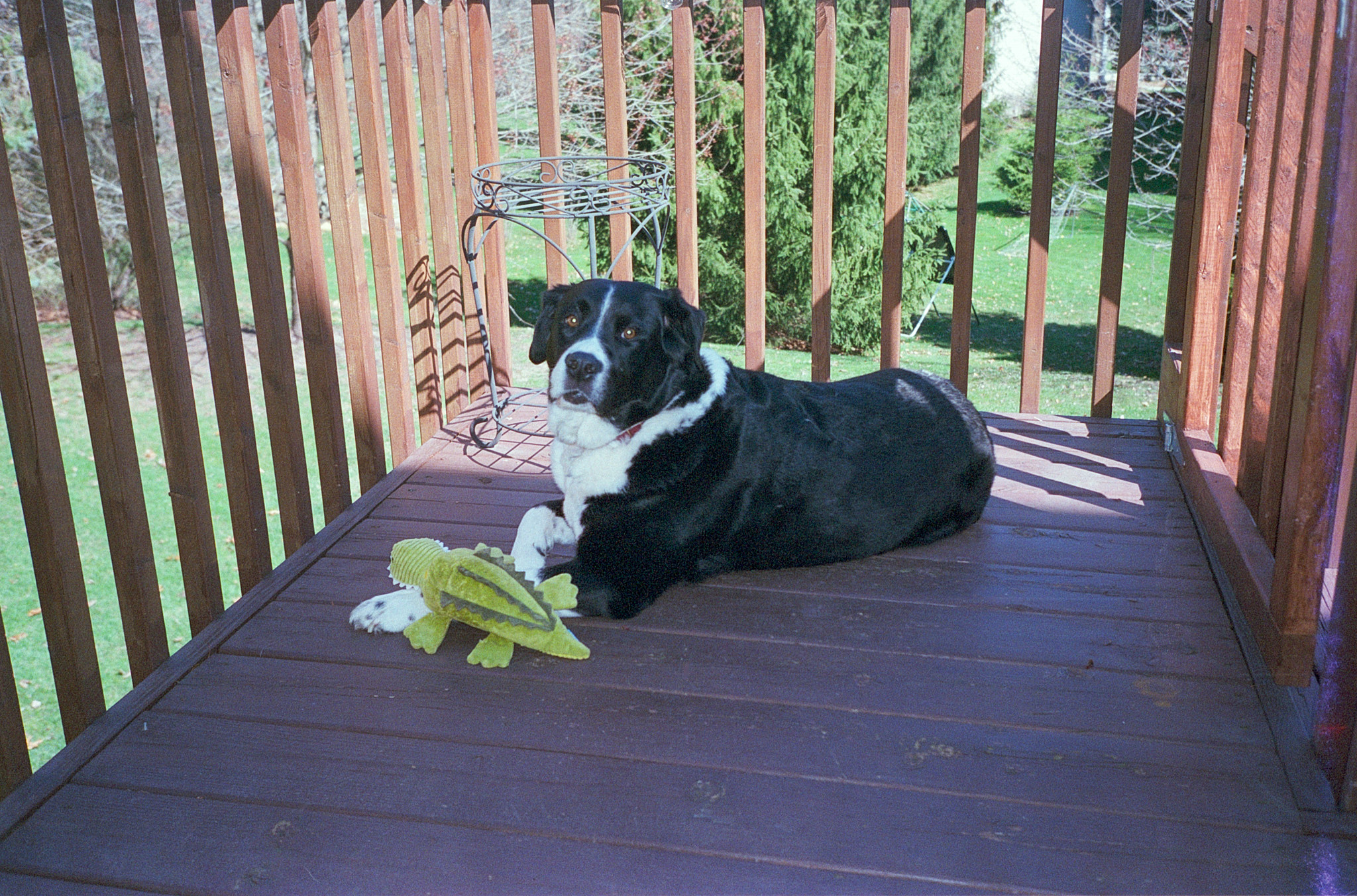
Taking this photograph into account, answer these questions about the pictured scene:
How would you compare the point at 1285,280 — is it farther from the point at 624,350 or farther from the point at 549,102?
the point at 549,102

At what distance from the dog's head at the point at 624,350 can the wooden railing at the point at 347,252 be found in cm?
70

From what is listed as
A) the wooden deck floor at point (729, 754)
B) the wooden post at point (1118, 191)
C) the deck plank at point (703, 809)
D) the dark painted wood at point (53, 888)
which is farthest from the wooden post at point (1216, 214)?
the dark painted wood at point (53, 888)

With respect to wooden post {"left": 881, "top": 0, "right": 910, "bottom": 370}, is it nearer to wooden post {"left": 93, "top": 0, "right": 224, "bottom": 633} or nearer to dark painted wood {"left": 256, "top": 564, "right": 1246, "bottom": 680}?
dark painted wood {"left": 256, "top": 564, "right": 1246, "bottom": 680}

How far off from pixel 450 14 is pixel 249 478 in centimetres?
182

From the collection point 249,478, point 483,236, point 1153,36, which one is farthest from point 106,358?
point 1153,36

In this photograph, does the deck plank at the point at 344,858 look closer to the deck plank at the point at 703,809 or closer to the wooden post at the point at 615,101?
the deck plank at the point at 703,809

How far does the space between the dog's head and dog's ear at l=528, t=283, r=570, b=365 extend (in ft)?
0.15

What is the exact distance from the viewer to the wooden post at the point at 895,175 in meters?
3.39

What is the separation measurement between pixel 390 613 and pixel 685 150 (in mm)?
2021

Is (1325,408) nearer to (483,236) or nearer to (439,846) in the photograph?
(439,846)

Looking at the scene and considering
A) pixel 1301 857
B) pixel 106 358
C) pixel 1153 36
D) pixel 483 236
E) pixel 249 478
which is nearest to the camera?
pixel 1301 857

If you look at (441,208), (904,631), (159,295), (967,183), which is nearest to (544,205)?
(441,208)

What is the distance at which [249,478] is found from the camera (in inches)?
99.2

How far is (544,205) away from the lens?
344 centimetres
